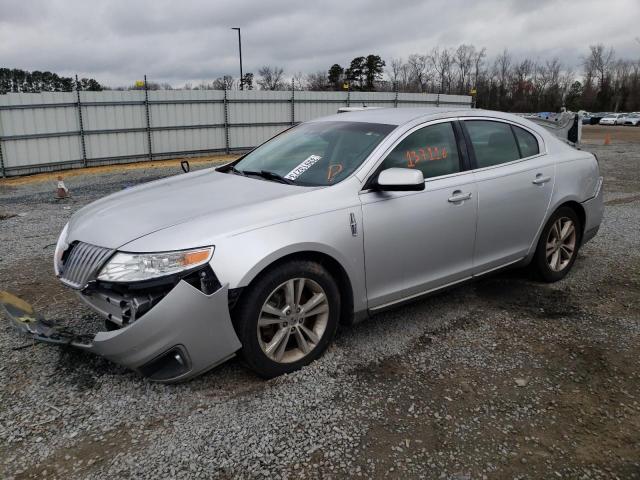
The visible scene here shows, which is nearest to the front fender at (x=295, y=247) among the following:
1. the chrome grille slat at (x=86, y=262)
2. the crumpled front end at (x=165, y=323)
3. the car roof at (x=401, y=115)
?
the crumpled front end at (x=165, y=323)

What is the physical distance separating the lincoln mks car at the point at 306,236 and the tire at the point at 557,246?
3 centimetres

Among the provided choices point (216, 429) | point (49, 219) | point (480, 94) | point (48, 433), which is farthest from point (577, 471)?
point (480, 94)

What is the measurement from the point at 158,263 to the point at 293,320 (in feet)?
2.89

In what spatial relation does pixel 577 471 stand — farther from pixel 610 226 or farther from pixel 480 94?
pixel 480 94

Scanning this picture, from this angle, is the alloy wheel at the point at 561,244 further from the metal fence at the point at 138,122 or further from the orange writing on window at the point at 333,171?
the metal fence at the point at 138,122

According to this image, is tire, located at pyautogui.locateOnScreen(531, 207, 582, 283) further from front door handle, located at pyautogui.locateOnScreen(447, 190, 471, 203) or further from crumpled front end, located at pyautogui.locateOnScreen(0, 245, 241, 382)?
crumpled front end, located at pyautogui.locateOnScreen(0, 245, 241, 382)

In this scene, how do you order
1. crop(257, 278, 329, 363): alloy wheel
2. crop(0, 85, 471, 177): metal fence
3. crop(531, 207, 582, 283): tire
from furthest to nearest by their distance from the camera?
crop(0, 85, 471, 177): metal fence
crop(531, 207, 582, 283): tire
crop(257, 278, 329, 363): alloy wheel

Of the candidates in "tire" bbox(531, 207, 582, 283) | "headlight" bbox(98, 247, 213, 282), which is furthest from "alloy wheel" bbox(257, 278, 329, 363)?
"tire" bbox(531, 207, 582, 283)

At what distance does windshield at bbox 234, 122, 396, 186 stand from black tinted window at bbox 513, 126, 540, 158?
56.0 inches

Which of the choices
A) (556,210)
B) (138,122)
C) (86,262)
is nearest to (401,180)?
(86,262)

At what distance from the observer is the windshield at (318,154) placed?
11.7ft

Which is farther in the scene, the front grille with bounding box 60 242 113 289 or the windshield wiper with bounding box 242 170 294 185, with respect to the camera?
the windshield wiper with bounding box 242 170 294 185

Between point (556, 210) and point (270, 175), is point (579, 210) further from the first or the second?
point (270, 175)

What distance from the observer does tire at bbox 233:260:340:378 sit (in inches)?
114
